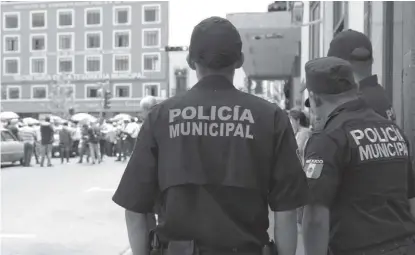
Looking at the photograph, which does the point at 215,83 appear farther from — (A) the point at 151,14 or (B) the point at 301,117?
(A) the point at 151,14

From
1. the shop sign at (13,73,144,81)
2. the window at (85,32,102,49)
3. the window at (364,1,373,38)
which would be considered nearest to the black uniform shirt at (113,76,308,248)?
the window at (364,1,373,38)

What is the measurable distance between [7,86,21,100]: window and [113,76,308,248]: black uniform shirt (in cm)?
6184

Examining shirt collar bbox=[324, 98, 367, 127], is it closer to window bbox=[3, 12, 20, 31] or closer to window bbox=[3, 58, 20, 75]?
window bbox=[3, 58, 20, 75]

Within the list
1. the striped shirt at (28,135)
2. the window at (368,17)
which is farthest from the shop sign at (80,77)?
the window at (368,17)

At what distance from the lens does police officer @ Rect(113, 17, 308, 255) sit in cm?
207

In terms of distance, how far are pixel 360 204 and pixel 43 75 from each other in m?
60.8

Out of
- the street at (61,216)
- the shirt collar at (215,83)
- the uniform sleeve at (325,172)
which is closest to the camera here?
the shirt collar at (215,83)

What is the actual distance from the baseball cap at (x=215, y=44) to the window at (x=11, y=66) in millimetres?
61845

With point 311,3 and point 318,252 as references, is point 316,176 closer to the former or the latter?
point 318,252

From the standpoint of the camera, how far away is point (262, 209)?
2.13 metres

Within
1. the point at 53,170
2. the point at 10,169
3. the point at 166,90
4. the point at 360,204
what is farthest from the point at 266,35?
the point at 166,90

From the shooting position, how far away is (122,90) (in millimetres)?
58062

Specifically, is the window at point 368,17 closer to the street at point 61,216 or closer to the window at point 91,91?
the street at point 61,216

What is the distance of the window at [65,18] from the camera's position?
58281mm
